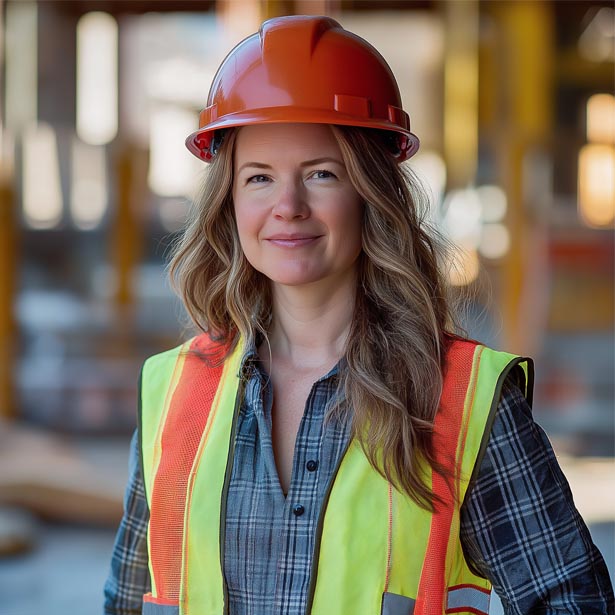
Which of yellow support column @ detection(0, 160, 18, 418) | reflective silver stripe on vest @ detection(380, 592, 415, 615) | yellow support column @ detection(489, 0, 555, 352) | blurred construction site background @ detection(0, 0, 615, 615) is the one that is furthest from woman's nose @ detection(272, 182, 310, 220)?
yellow support column @ detection(0, 160, 18, 418)

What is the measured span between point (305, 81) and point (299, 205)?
0.25m

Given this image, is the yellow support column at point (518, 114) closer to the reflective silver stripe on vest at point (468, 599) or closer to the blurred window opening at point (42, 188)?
the blurred window opening at point (42, 188)

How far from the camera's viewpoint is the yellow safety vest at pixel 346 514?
1789 mm

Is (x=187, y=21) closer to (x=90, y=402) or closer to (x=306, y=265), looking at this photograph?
(x=90, y=402)

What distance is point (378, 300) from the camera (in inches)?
81.5

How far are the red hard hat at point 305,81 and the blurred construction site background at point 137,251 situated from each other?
3.08 metres

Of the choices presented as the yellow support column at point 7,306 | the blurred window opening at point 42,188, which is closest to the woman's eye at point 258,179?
the yellow support column at point 7,306

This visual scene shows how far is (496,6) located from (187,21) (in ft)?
31.8

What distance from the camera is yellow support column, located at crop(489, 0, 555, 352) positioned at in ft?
29.5

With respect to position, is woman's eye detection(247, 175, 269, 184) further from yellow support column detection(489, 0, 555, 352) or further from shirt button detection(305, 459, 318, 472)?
yellow support column detection(489, 0, 555, 352)

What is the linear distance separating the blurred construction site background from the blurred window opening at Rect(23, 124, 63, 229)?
0.16 feet

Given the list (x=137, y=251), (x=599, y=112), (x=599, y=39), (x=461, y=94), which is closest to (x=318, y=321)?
(x=461, y=94)

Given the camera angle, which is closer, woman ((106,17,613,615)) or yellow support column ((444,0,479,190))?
woman ((106,17,613,615))

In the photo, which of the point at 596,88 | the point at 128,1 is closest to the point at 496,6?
the point at 128,1
